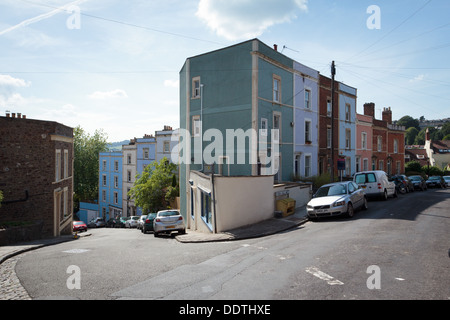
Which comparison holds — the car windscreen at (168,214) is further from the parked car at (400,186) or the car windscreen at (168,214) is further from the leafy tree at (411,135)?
the leafy tree at (411,135)

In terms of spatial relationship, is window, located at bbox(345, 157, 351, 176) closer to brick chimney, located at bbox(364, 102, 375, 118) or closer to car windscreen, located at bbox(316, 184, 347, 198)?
brick chimney, located at bbox(364, 102, 375, 118)

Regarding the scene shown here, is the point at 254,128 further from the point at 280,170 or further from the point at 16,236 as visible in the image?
the point at 16,236

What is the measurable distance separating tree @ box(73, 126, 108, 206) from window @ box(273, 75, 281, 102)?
43562mm

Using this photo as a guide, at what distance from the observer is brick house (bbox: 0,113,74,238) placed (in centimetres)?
1736

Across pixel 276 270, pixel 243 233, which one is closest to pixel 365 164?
pixel 243 233

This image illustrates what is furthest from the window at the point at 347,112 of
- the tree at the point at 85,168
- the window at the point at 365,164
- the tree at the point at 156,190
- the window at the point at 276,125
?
the tree at the point at 85,168

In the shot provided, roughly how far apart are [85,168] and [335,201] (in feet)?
171

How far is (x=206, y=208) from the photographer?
17.7 m

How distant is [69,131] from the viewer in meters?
22.8

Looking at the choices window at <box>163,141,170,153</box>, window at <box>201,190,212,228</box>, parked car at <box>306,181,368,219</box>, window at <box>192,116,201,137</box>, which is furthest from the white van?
window at <box>163,141,170,153</box>

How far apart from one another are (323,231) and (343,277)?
5.77m

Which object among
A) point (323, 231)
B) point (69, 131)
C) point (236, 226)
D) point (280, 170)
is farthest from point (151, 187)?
point (323, 231)

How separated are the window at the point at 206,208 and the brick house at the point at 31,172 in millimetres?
8446

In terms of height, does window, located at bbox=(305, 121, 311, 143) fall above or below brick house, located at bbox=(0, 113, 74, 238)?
above
